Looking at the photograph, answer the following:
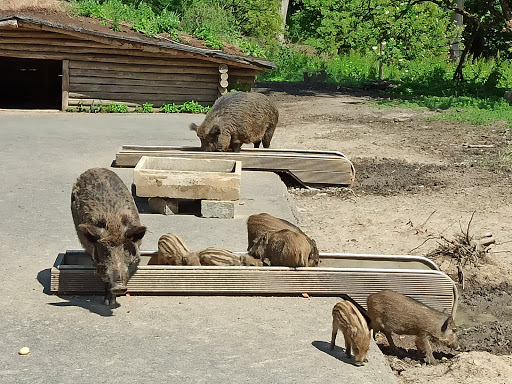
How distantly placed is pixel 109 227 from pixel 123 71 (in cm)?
1612

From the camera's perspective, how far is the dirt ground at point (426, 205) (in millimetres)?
6992

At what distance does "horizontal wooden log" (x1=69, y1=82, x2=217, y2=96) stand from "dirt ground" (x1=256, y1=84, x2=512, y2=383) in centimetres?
282

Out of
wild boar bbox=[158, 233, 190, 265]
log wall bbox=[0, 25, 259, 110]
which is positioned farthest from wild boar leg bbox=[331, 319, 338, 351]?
log wall bbox=[0, 25, 259, 110]

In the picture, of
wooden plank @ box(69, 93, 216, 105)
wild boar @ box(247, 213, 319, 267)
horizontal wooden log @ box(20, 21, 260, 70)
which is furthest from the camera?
wooden plank @ box(69, 93, 216, 105)

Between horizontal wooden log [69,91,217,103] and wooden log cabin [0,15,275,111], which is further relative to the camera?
horizontal wooden log [69,91,217,103]

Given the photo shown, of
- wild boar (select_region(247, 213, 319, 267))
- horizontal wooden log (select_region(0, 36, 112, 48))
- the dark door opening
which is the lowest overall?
the dark door opening

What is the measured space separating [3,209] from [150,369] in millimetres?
5572

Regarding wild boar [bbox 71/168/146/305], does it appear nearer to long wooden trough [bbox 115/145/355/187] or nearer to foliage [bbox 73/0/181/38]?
long wooden trough [bbox 115/145/355/187]

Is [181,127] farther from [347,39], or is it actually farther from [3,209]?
[347,39]

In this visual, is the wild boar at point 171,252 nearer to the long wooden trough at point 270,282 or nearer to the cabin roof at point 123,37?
the long wooden trough at point 270,282

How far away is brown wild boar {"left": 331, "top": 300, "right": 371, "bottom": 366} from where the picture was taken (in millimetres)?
5750

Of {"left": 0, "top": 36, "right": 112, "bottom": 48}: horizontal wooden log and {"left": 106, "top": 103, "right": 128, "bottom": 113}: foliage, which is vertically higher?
{"left": 0, "top": 36, "right": 112, "bottom": 48}: horizontal wooden log

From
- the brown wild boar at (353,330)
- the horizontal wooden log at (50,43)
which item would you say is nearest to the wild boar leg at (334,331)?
the brown wild boar at (353,330)

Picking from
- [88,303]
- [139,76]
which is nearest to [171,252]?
[88,303]
